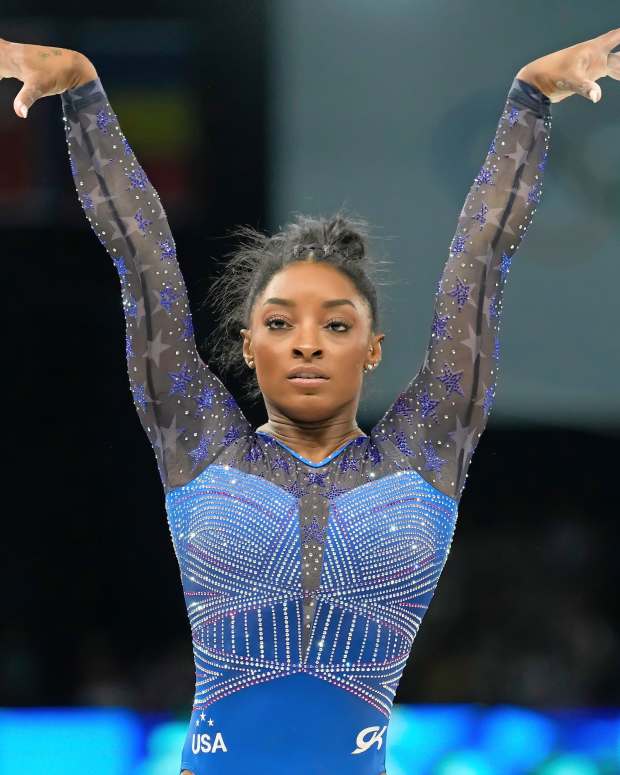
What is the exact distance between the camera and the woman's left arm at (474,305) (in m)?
1.96

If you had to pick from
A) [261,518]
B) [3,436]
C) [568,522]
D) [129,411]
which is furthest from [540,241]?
[261,518]

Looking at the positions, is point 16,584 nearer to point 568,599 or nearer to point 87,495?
point 87,495

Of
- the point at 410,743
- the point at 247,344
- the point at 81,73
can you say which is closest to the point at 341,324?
the point at 247,344

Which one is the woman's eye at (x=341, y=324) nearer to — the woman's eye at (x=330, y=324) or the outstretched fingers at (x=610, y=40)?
the woman's eye at (x=330, y=324)

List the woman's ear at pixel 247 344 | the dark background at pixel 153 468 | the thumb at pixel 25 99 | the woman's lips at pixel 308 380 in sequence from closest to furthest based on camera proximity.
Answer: the thumb at pixel 25 99 → the woman's lips at pixel 308 380 → the woman's ear at pixel 247 344 → the dark background at pixel 153 468

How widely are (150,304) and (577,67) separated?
0.76m

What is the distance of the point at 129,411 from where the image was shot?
Answer: 3.57m

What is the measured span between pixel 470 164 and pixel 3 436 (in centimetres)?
152

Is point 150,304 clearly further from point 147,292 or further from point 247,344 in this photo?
point 247,344

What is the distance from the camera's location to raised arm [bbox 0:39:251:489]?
195cm

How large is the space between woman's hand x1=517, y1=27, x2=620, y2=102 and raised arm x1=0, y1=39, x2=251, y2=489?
65 centimetres

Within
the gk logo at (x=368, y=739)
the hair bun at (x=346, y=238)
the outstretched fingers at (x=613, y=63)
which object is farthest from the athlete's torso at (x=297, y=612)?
the outstretched fingers at (x=613, y=63)

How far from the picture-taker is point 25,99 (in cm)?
186

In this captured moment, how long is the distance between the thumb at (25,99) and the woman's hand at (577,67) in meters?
0.78
